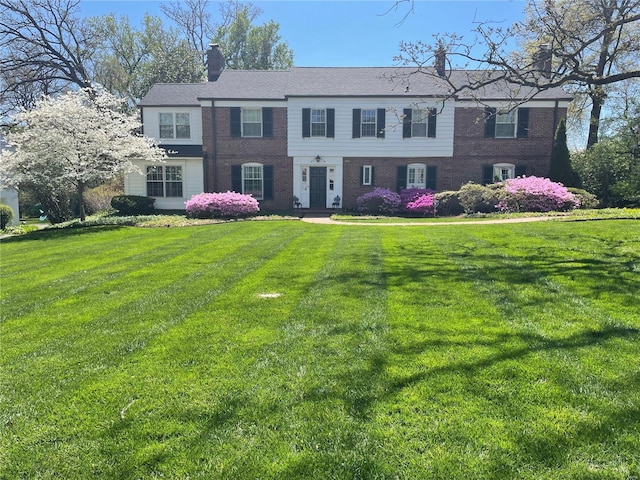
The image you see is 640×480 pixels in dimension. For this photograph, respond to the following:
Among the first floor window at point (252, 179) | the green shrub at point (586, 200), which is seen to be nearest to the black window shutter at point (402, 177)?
the first floor window at point (252, 179)

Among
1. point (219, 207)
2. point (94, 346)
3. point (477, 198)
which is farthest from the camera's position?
point (477, 198)

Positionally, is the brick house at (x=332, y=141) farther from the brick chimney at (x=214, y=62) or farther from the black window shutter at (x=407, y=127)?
the brick chimney at (x=214, y=62)

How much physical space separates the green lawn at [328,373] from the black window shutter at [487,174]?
1516 cm

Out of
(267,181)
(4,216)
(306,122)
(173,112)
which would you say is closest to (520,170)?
(306,122)

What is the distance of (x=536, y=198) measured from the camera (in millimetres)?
17891

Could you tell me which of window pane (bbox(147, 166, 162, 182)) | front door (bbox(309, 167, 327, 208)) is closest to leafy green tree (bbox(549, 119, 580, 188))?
front door (bbox(309, 167, 327, 208))

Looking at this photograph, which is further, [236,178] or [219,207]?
[236,178]

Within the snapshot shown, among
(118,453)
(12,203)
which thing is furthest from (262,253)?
(12,203)

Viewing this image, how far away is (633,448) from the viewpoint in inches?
102

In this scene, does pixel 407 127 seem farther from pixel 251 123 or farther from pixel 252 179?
pixel 252 179

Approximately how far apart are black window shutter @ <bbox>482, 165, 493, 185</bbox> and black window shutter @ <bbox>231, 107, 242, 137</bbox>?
12273 mm

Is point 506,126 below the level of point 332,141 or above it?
above

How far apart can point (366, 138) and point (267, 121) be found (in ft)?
16.5

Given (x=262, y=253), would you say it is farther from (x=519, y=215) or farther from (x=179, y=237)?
(x=519, y=215)
